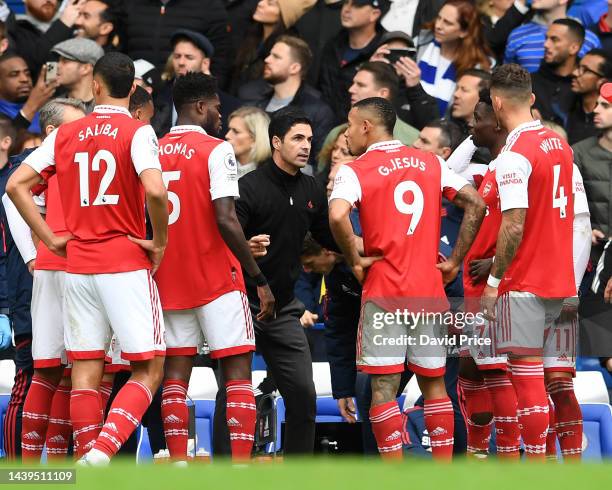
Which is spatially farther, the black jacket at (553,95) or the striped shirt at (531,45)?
the striped shirt at (531,45)

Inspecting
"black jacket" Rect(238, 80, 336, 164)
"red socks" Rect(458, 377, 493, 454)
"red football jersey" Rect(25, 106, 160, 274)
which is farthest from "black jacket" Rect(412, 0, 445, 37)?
"red football jersey" Rect(25, 106, 160, 274)

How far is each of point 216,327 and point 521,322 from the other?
192cm

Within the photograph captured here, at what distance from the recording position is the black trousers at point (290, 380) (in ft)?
30.3

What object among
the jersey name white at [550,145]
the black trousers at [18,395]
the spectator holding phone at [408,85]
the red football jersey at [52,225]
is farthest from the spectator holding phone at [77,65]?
the jersey name white at [550,145]

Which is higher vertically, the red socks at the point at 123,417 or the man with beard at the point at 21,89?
the man with beard at the point at 21,89

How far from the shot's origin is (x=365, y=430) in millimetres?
9781

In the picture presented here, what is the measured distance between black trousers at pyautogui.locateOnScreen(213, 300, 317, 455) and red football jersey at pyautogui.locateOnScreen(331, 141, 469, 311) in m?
0.95

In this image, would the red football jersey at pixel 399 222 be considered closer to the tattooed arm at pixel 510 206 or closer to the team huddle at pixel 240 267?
the team huddle at pixel 240 267

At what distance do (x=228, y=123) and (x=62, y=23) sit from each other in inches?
116

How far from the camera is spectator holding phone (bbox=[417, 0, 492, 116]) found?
1256 cm

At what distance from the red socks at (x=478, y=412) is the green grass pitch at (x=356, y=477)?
149 inches

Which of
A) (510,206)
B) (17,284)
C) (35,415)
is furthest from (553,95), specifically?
(35,415)

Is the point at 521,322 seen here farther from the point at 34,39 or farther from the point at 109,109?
the point at 34,39

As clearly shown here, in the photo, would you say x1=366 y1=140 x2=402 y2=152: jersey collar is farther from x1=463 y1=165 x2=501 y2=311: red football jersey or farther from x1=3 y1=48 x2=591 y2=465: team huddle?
x1=463 y1=165 x2=501 y2=311: red football jersey
